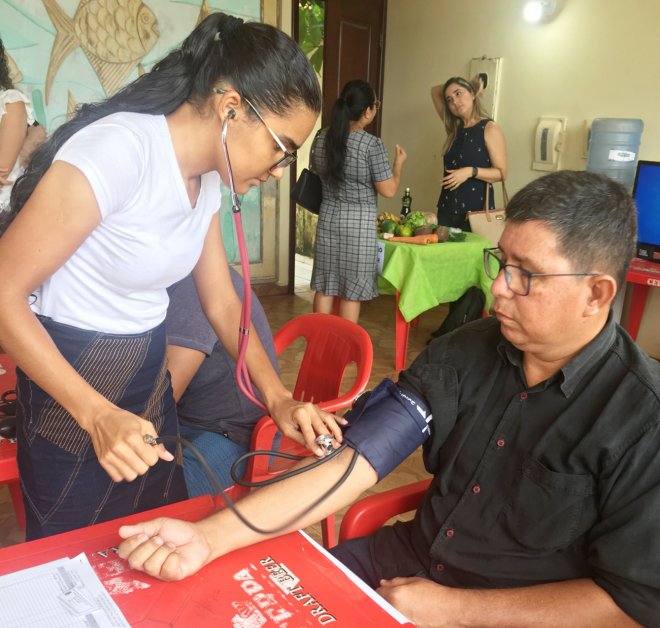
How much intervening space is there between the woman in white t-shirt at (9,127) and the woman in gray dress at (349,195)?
1460 millimetres

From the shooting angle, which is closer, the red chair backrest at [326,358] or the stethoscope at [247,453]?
the stethoscope at [247,453]

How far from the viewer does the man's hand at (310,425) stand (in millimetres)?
1089

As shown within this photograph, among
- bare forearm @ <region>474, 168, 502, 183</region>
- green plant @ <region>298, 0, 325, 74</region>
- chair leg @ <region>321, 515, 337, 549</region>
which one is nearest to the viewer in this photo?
chair leg @ <region>321, 515, 337, 549</region>

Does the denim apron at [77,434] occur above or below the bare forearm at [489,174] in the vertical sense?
below

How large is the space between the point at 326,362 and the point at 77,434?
0.99 metres

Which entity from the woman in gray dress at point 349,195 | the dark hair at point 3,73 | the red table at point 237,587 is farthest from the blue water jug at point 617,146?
the red table at point 237,587

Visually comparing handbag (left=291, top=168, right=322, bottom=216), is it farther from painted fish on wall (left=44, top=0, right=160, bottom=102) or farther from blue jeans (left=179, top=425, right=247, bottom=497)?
blue jeans (left=179, top=425, right=247, bottom=497)

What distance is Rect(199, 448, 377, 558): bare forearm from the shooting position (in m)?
0.90

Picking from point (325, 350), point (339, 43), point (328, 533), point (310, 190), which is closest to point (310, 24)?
point (339, 43)

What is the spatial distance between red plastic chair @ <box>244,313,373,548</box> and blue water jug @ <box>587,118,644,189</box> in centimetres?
254

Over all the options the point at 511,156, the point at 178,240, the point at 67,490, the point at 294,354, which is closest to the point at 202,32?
the point at 178,240

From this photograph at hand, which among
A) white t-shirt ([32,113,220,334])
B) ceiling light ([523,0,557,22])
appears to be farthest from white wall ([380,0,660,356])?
white t-shirt ([32,113,220,334])

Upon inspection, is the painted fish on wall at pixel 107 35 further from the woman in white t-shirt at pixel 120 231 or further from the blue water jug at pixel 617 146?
the woman in white t-shirt at pixel 120 231

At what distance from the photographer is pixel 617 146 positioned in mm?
3795
